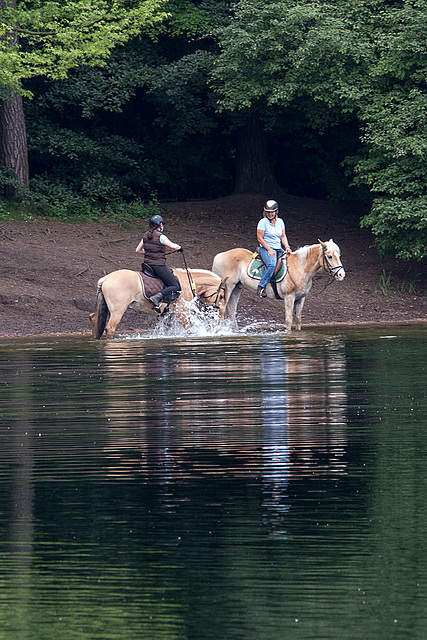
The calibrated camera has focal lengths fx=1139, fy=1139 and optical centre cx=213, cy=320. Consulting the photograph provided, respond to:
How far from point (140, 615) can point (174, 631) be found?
0.79 ft

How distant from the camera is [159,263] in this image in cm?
1978

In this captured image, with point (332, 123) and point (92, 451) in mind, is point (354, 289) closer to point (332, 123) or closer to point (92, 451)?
point (332, 123)

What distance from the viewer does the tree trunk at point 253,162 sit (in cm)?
3569

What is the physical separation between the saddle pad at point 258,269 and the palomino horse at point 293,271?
0.08 metres

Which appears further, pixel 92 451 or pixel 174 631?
pixel 92 451

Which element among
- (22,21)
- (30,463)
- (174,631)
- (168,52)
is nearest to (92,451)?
(30,463)

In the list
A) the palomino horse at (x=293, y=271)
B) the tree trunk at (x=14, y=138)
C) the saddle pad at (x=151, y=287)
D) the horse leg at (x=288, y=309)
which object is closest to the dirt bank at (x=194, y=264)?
the palomino horse at (x=293, y=271)

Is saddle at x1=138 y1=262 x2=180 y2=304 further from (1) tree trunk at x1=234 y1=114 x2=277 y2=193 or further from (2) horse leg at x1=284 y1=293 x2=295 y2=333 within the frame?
(1) tree trunk at x1=234 y1=114 x2=277 y2=193

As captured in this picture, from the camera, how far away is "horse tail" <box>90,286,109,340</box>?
19953mm

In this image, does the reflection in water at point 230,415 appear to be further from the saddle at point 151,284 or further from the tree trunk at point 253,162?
the tree trunk at point 253,162

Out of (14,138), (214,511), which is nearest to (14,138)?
(14,138)

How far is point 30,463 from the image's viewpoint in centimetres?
780

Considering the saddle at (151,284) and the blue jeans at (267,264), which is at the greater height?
the blue jeans at (267,264)

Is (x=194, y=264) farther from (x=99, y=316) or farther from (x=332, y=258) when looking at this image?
(x=99, y=316)
